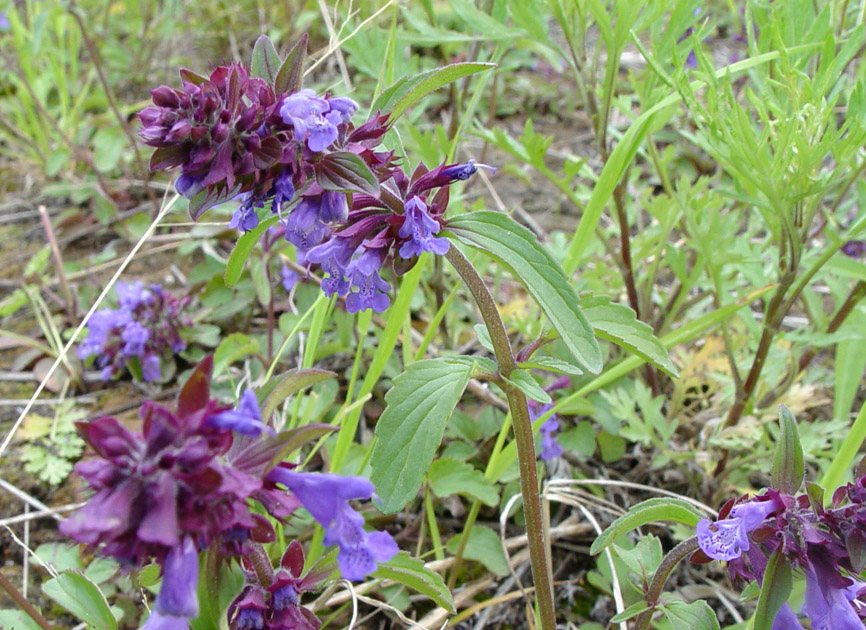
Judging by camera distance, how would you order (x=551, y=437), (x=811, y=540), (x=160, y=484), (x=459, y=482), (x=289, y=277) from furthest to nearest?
(x=289, y=277)
(x=551, y=437)
(x=459, y=482)
(x=811, y=540)
(x=160, y=484)

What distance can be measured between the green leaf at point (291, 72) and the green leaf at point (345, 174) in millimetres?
166

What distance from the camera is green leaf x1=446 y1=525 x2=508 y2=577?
2.08m

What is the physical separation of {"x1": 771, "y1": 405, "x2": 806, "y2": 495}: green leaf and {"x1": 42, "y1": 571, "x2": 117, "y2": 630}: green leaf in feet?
4.67

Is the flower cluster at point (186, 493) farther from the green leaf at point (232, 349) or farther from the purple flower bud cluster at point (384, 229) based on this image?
the green leaf at point (232, 349)

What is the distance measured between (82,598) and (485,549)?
1.10 meters

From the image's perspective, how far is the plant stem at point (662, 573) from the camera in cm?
138

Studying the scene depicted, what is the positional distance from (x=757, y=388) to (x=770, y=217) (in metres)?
0.65

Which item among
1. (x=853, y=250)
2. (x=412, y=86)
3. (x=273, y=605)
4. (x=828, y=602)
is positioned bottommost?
(x=853, y=250)

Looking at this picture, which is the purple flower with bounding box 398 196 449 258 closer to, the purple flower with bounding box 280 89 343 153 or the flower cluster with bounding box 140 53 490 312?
the flower cluster with bounding box 140 53 490 312

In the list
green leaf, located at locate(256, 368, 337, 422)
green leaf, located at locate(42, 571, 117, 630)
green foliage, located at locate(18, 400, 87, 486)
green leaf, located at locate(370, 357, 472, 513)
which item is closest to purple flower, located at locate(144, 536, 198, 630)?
green leaf, located at locate(256, 368, 337, 422)

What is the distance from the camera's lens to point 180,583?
0.93 m

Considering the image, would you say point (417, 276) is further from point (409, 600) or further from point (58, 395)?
point (58, 395)

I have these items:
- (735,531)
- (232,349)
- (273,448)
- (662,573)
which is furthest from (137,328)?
(735,531)

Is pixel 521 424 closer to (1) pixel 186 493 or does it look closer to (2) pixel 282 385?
(2) pixel 282 385
